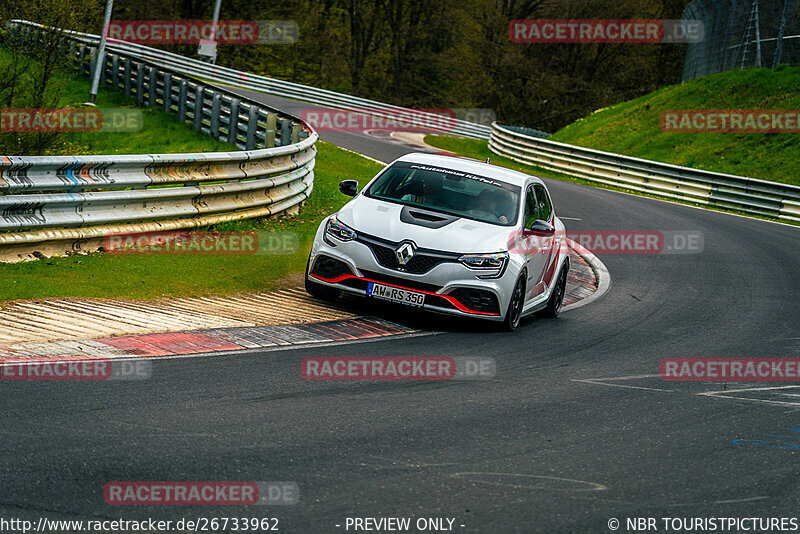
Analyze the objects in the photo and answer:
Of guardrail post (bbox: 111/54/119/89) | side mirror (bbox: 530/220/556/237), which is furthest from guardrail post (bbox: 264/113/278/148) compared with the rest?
guardrail post (bbox: 111/54/119/89)

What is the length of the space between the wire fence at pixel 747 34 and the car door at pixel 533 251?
1035 inches

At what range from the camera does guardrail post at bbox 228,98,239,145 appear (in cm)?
2353

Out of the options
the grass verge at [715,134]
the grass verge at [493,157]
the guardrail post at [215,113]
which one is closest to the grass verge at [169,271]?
the guardrail post at [215,113]

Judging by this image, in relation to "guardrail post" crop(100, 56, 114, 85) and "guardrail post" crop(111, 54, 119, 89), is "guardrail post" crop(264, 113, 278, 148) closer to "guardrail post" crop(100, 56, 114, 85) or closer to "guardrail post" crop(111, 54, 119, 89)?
"guardrail post" crop(111, 54, 119, 89)

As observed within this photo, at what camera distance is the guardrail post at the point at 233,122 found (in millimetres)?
23531

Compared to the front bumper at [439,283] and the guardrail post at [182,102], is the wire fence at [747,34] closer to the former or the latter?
the guardrail post at [182,102]

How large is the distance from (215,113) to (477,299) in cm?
1630

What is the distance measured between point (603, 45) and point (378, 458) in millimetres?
62765

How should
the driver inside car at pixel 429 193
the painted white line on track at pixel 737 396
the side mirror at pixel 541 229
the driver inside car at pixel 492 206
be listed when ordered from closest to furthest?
the painted white line on track at pixel 737 396
the side mirror at pixel 541 229
the driver inside car at pixel 492 206
the driver inside car at pixel 429 193

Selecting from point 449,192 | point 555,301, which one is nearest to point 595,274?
point 555,301

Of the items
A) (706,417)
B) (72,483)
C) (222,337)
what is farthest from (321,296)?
(72,483)

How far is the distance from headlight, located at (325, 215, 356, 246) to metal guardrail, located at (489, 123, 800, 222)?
2009 cm

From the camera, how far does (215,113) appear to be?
975 inches

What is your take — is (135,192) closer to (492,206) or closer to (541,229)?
(492,206)
